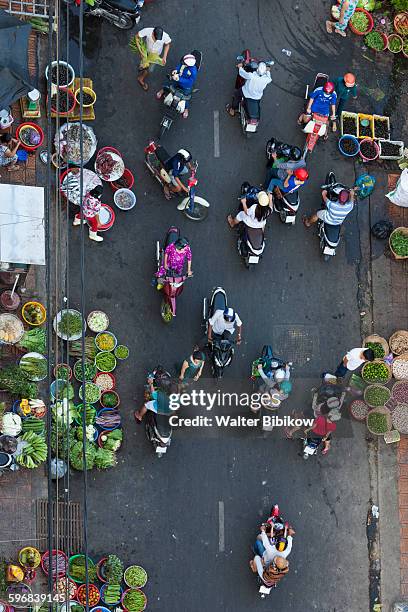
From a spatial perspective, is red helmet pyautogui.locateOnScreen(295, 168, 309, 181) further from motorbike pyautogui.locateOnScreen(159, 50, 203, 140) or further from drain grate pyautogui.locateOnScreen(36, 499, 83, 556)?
drain grate pyautogui.locateOnScreen(36, 499, 83, 556)

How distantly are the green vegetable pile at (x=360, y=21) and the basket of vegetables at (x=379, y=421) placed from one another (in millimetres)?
7164

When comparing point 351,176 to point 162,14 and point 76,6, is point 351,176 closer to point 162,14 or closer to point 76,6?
point 162,14

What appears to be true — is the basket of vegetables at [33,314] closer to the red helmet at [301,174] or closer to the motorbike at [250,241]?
the motorbike at [250,241]

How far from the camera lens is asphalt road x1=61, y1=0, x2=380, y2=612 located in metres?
15.5

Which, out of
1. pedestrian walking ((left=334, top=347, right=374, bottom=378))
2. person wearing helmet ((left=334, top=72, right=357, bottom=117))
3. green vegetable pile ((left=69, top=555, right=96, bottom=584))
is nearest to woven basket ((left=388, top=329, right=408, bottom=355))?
pedestrian walking ((left=334, top=347, right=374, bottom=378))

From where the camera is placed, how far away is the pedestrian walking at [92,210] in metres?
15.6

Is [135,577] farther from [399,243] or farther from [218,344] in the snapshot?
[399,243]

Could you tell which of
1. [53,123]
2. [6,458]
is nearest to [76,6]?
[53,123]

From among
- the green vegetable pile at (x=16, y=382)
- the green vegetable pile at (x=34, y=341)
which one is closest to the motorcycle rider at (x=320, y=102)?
the green vegetable pile at (x=34, y=341)

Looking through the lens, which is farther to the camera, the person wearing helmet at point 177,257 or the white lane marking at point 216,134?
the white lane marking at point 216,134

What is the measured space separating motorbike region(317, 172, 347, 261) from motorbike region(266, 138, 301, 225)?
54 cm

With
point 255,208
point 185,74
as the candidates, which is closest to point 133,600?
point 255,208

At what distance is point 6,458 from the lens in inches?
573

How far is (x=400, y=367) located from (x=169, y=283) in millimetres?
4385
